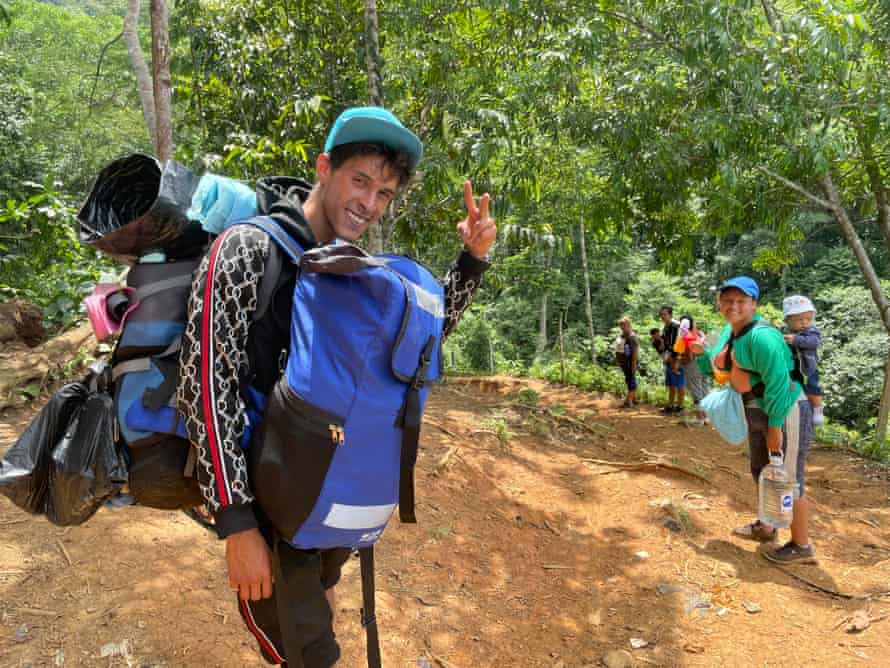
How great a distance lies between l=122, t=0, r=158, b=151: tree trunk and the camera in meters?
5.30

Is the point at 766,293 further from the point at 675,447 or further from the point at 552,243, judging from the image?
the point at 552,243

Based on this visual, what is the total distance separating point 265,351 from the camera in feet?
4.81

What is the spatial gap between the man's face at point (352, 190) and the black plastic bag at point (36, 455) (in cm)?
79

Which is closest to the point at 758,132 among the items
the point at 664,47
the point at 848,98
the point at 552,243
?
the point at 848,98

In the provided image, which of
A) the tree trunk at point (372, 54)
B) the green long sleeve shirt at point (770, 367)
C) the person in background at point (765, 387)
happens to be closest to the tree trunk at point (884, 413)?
the person in background at point (765, 387)

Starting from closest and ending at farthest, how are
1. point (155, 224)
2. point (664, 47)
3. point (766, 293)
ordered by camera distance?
1. point (155, 224)
2. point (664, 47)
3. point (766, 293)

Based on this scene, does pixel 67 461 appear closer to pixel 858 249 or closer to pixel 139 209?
pixel 139 209

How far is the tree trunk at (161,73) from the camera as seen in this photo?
427cm

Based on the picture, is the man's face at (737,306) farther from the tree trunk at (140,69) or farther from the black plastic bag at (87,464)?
the tree trunk at (140,69)

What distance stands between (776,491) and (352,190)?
3506mm

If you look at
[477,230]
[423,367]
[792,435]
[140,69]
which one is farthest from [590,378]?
[423,367]

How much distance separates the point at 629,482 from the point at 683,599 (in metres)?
2.06

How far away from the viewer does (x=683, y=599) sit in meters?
3.64

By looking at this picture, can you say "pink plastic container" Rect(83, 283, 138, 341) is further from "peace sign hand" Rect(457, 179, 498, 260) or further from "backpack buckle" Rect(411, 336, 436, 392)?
"peace sign hand" Rect(457, 179, 498, 260)
